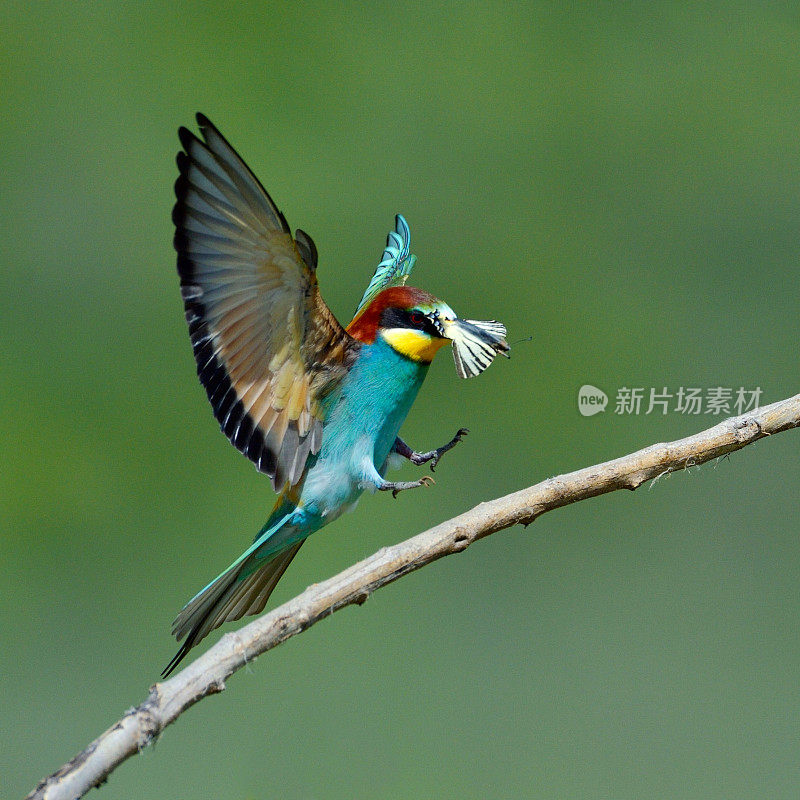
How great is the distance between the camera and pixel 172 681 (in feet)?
2.16

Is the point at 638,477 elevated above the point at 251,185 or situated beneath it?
situated beneath

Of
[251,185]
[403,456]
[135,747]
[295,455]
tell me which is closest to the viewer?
[135,747]

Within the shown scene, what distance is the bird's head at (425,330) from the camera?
0.83 metres

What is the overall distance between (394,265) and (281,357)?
29cm

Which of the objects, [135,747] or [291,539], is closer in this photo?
[135,747]

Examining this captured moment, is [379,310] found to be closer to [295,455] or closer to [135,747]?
[295,455]

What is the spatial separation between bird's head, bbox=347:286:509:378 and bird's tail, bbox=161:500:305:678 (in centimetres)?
18

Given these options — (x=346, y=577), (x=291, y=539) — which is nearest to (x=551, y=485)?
(x=346, y=577)

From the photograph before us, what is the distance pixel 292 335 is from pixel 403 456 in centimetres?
23

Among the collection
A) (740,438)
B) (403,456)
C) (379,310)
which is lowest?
(740,438)

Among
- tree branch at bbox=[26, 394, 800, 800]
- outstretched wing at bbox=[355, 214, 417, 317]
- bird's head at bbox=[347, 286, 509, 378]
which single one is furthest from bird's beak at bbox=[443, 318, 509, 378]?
outstretched wing at bbox=[355, 214, 417, 317]

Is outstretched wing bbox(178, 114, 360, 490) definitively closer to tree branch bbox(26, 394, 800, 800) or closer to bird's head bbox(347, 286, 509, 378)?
bird's head bbox(347, 286, 509, 378)

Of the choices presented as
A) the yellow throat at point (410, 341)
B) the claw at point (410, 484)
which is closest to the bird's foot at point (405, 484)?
the claw at point (410, 484)

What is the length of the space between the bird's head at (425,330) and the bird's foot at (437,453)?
0.07 metres
